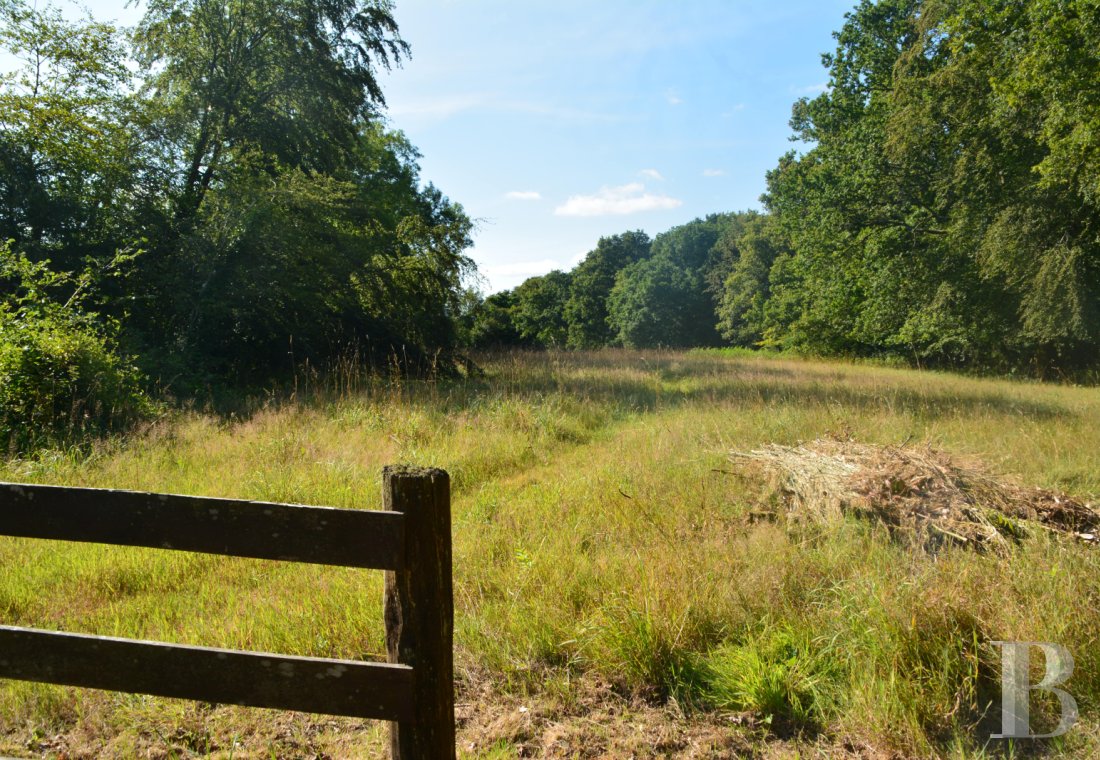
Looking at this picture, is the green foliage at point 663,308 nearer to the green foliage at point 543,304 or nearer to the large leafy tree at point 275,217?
the green foliage at point 543,304

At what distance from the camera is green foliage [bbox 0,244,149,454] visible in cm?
782

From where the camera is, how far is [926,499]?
198 inches

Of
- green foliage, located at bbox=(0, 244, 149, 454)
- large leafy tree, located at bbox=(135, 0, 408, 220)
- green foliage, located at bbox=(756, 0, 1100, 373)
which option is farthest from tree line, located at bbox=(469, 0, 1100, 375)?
green foliage, located at bbox=(0, 244, 149, 454)

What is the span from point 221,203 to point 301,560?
15573 mm

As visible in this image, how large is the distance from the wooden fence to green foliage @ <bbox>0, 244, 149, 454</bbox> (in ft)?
23.3

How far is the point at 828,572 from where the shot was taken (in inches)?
164

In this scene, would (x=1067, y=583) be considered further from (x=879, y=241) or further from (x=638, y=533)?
(x=879, y=241)

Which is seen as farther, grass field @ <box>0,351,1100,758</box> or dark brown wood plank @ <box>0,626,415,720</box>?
grass field @ <box>0,351,1100,758</box>

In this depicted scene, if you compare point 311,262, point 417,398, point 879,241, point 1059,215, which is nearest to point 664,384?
point 417,398

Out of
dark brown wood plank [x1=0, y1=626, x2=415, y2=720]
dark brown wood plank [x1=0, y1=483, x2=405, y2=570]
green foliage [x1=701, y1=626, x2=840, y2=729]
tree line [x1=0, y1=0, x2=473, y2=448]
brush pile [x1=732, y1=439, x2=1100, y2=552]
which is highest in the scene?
tree line [x1=0, y1=0, x2=473, y2=448]

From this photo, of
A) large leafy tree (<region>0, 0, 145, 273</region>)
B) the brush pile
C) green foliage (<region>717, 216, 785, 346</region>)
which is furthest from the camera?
green foliage (<region>717, 216, 785, 346</region>)

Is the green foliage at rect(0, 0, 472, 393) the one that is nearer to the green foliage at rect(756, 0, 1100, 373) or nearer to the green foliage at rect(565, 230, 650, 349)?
the green foliage at rect(756, 0, 1100, 373)

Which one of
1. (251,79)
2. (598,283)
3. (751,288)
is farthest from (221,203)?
(598,283)

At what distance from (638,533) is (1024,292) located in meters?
22.6
